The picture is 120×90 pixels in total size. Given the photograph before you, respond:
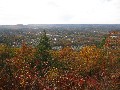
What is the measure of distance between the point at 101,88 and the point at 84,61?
130ft

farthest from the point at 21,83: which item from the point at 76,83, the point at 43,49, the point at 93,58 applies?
the point at 93,58

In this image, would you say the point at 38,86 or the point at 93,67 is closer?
the point at 38,86

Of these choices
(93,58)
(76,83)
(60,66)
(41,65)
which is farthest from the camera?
(93,58)

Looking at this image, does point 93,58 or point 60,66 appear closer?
point 60,66

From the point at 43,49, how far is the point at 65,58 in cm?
1305

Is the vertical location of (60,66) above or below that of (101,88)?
below

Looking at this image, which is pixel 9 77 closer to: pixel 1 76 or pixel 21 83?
pixel 1 76

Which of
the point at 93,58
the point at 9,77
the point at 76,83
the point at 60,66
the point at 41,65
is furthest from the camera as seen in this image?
the point at 93,58

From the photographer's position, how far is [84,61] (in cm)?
6638

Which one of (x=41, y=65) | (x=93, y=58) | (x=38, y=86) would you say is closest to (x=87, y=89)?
(x=38, y=86)

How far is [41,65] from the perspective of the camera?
52562mm

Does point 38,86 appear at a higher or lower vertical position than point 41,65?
higher

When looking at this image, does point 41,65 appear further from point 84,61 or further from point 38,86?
point 38,86

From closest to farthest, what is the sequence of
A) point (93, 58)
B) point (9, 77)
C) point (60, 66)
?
point (9, 77)
point (60, 66)
point (93, 58)
